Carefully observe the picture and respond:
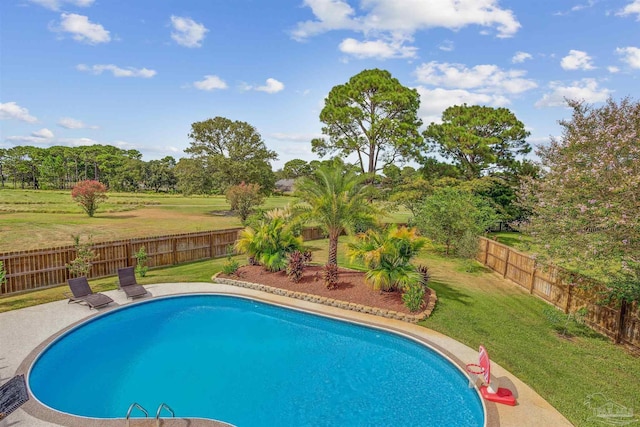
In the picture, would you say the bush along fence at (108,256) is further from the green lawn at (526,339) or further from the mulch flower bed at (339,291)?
the mulch flower bed at (339,291)

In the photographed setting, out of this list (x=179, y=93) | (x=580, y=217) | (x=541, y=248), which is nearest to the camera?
(x=580, y=217)

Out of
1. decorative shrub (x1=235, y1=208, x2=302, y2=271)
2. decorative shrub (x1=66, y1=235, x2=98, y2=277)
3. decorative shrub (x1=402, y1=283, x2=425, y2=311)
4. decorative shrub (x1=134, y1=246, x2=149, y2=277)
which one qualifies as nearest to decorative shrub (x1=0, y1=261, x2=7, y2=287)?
decorative shrub (x1=66, y1=235, x2=98, y2=277)

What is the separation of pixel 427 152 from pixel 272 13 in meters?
23.4

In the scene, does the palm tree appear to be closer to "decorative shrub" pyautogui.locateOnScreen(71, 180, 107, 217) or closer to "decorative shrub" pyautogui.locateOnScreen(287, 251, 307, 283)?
"decorative shrub" pyautogui.locateOnScreen(287, 251, 307, 283)

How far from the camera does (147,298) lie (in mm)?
13453

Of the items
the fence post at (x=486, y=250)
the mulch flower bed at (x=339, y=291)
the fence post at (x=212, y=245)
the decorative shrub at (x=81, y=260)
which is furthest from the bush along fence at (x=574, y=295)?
the decorative shrub at (x=81, y=260)

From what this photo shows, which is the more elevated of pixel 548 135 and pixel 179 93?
pixel 179 93

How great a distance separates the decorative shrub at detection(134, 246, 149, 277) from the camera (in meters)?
15.9

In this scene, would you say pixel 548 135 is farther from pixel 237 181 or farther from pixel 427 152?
pixel 237 181

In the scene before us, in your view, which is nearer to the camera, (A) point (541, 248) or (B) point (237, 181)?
(A) point (541, 248)

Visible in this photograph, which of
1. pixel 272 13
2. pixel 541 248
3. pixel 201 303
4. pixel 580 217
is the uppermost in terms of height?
pixel 272 13

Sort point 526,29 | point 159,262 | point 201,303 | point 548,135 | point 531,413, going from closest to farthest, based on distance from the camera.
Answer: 1. point 531,413
2. point 548,135
3. point 201,303
4. point 526,29
5. point 159,262

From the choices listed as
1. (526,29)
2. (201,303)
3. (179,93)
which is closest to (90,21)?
(179,93)

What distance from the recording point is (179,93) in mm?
25016
